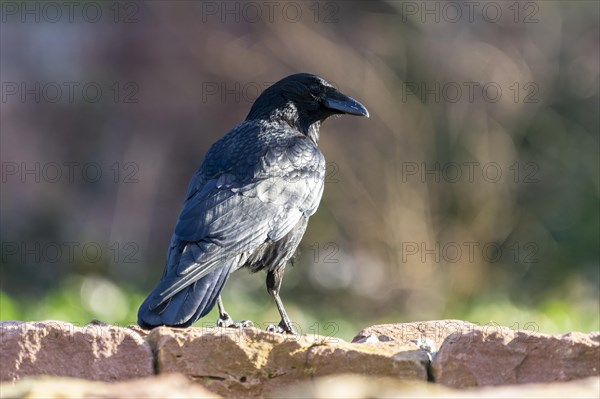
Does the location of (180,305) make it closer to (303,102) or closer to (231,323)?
(231,323)

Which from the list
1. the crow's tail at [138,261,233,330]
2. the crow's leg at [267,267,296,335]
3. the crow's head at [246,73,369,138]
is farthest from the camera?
the crow's head at [246,73,369,138]

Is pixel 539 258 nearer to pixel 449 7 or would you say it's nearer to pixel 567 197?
pixel 567 197

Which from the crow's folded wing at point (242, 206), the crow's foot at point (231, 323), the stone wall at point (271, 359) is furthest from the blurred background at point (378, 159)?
the stone wall at point (271, 359)

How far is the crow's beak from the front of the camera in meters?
6.95

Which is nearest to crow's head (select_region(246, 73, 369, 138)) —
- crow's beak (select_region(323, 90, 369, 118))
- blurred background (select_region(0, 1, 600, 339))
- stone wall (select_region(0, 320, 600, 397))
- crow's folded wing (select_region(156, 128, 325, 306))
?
crow's beak (select_region(323, 90, 369, 118))

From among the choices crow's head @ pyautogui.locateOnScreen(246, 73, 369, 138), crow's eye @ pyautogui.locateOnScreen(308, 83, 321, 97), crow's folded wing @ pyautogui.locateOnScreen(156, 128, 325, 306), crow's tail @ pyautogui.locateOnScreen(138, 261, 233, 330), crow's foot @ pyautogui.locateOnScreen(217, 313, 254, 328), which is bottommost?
crow's foot @ pyautogui.locateOnScreen(217, 313, 254, 328)

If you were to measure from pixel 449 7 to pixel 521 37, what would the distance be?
843 mm

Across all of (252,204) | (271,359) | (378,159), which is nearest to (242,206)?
(252,204)

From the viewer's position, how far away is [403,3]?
468 inches

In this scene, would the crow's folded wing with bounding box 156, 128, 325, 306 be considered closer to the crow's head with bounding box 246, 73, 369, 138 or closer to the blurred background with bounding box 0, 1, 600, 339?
the crow's head with bounding box 246, 73, 369, 138

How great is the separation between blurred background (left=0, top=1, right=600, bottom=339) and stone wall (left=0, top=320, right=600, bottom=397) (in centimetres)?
601

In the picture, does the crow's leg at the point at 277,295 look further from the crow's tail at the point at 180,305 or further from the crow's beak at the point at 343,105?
the crow's beak at the point at 343,105

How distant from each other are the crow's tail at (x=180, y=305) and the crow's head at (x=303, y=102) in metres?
1.88

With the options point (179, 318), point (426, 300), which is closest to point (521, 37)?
point (426, 300)
